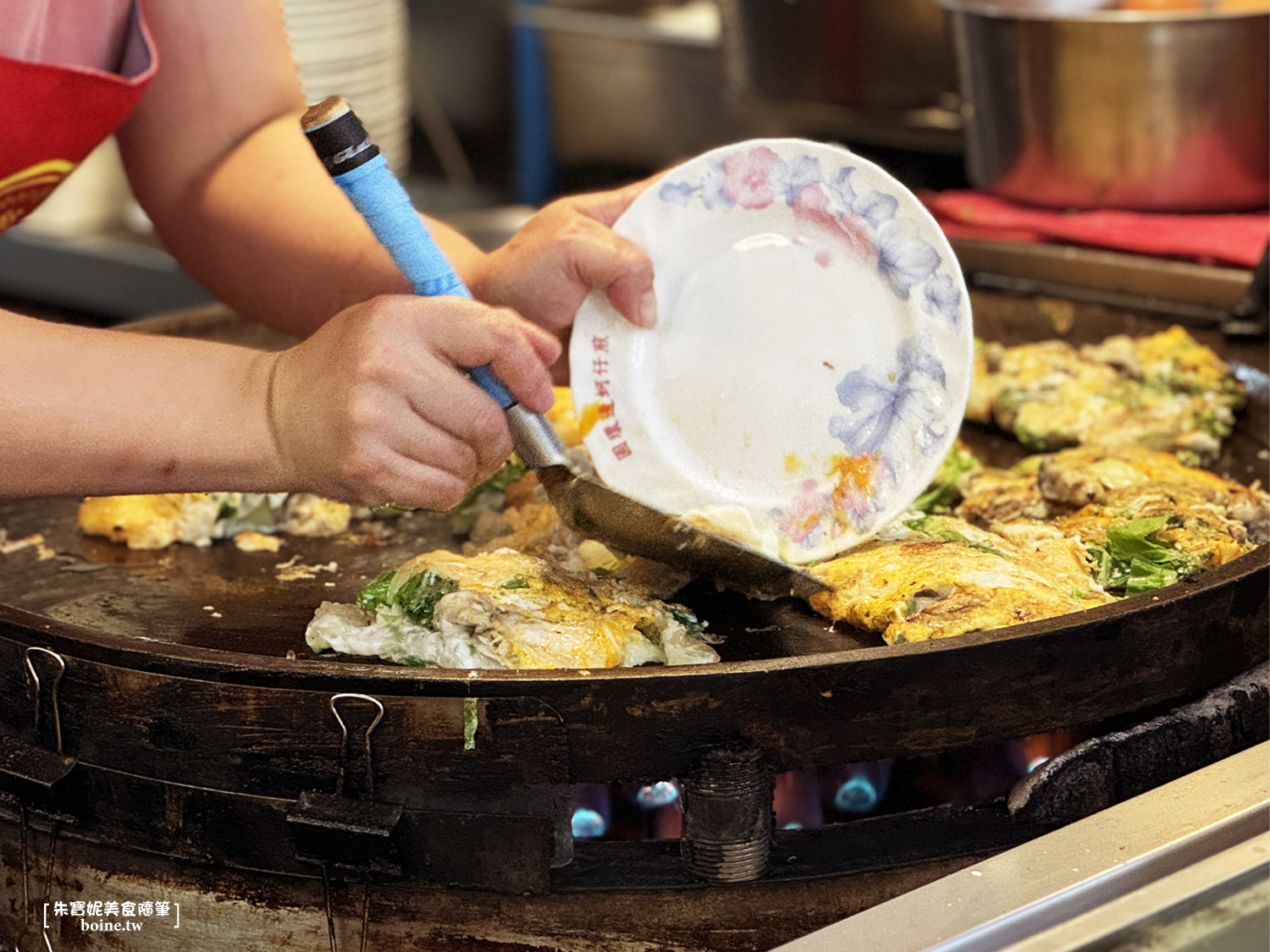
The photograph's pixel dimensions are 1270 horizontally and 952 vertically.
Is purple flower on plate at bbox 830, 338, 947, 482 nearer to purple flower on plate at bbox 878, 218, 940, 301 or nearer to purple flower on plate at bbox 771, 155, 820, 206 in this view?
purple flower on plate at bbox 878, 218, 940, 301

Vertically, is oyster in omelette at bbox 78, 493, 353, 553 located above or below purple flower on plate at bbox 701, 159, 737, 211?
below

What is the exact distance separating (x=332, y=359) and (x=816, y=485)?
0.78 m

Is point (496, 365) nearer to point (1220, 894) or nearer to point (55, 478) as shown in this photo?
point (55, 478)

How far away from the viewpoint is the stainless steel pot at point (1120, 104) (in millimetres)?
2979

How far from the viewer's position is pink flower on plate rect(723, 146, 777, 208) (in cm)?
216

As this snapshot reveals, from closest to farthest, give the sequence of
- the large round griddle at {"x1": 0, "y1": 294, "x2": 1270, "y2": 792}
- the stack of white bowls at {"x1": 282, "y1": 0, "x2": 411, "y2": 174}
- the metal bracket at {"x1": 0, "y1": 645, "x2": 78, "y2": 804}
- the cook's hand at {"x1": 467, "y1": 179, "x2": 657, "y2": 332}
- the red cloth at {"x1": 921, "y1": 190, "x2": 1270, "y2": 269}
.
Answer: the large round griddle at {"x1": 0, "y1": 294, "x2": 1270, "y2": 792} → the metal bracket at {"x1": 0, "y1": 645, "x2": 78, "y2": 804} → the cook's hand at {"x1": 467, "y1": 179, "x2": 657, "y2": 332} → the red cloth at {"x1": 921, "y1": 190, "x2": 1270, "y2": 269} → the stack of white bowls at {"x1": 282, "y1": 0, "x2": 411, "y2": 174}

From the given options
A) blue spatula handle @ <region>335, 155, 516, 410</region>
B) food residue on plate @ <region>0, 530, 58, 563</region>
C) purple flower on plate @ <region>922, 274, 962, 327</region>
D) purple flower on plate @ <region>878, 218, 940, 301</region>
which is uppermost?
blue spatula handle @ <region>335, 155, 516, 410</region>

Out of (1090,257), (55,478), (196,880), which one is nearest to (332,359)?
(55,478)

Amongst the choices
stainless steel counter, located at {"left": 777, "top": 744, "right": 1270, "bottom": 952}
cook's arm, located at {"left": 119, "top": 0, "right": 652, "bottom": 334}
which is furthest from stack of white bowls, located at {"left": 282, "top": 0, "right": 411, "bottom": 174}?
stainless steel counter, located at {"left": 777, "top": 744, "right": 1270, "bottom": 952}

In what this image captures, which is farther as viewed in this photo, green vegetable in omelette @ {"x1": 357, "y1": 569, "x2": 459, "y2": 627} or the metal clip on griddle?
green vegetable in omelette @ {"x1": 357, "y1": 569, "x2": 459, "y2": 627}

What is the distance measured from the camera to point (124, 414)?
1658mm

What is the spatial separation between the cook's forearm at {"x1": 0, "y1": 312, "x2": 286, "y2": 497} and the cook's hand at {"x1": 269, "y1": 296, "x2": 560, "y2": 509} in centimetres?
5

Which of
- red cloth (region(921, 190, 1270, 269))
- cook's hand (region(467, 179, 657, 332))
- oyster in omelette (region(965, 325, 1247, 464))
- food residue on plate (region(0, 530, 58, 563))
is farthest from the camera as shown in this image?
red cloth (region(921, 190, 1270, 269))

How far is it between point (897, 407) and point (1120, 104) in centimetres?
140
